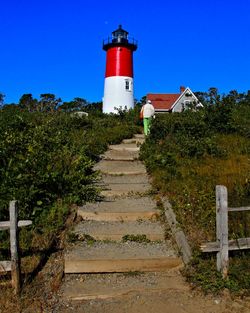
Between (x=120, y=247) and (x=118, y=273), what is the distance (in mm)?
617

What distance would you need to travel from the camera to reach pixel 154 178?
9523 millimetres

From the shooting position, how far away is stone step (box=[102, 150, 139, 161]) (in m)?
12.2

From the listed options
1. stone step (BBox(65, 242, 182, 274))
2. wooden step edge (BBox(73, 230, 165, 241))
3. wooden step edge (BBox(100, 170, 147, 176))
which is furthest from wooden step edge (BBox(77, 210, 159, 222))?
wooden step edge (BBox(100, 170, 147, 176))

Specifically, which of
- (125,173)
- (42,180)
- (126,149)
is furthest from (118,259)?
(126,149)

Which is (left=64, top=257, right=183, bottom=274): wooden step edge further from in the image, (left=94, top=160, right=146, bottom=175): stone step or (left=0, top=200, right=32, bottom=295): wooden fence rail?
(left=94, top=160, right=146, bottom=175): stone step

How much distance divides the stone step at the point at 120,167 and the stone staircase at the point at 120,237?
73 centimetres

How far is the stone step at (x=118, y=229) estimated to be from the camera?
6688mm

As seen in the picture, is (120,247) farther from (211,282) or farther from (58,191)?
(58,191)

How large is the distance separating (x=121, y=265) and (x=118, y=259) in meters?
0.09

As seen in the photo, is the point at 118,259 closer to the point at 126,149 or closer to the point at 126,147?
the point at 126,149

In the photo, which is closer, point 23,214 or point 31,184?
point 23,214

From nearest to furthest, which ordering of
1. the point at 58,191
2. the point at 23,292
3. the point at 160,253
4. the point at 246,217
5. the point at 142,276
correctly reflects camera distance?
the point at 23,292
the point at 142,276
the point at 160,253
the point at 246,217
the point at 58,191

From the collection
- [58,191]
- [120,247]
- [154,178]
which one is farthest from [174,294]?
[154,178]

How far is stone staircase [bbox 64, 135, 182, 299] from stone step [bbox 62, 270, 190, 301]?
0.03m
